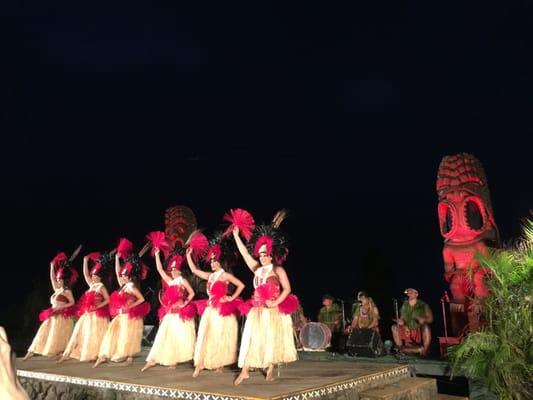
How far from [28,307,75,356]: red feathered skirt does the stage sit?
125 cm

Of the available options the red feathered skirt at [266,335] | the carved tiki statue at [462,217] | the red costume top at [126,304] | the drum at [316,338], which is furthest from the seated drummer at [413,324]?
the red costume top at [126,304]

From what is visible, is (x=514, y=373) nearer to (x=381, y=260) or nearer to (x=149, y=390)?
(x=149, y=390)

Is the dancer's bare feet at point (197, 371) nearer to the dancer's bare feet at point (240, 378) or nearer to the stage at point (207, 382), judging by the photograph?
the stage at point (207, 382)

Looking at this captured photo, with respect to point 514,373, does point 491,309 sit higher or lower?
higher

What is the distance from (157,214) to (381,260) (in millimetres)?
14936

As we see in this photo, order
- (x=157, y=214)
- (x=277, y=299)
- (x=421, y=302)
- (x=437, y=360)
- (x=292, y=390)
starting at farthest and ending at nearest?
(x=157, y=214)
(x=421, y=302)
(x=437, y=360)
(x=277, y=299)
(x=292, y=390)

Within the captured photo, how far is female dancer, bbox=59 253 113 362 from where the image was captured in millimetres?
6641

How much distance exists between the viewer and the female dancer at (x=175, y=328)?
548cm

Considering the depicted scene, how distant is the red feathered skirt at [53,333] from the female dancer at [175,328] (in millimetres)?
2741

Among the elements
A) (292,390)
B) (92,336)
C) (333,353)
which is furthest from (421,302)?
(92,336)

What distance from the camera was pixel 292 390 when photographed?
12.4 feet

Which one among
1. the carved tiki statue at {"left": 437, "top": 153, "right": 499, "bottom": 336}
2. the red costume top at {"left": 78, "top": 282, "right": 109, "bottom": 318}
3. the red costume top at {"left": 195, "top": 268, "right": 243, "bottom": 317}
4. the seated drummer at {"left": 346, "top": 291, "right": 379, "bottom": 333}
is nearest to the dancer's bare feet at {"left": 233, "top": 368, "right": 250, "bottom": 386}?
the red costume top at {"left": 195, "top": 268, "right": 243, "bottom": 317}

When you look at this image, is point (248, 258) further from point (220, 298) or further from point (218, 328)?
point (218, 328)

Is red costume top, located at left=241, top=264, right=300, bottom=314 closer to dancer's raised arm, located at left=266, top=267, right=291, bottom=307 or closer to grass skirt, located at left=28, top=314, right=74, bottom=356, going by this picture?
dancer's raised arm, located at left=266, top=267, right=291, bottom=307
